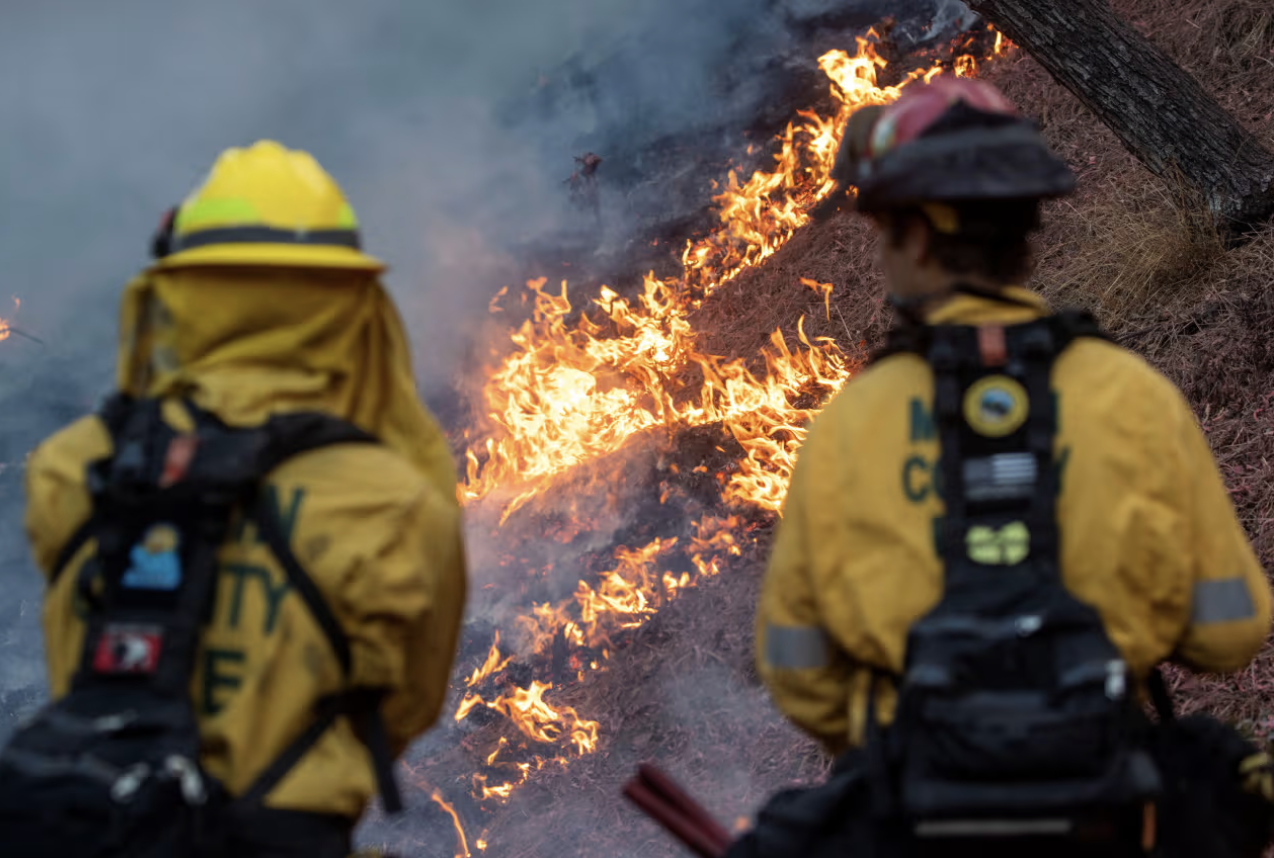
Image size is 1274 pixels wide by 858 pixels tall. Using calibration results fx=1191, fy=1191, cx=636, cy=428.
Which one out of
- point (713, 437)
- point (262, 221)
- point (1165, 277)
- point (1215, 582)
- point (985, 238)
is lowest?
point (713, 437)

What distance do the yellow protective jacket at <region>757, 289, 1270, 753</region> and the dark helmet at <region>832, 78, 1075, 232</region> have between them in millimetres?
199

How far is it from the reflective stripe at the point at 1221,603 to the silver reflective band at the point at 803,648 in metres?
0.62

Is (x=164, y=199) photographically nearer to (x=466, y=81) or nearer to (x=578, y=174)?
(x=466, y=81)

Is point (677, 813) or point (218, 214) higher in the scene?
point (218, 214)

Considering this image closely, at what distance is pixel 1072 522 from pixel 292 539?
1.26m

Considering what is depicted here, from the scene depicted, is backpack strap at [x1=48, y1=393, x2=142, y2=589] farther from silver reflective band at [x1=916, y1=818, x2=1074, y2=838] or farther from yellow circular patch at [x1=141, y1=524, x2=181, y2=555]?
silver reflective band at [x1=916, y1=818, x2=1074, y2=838]

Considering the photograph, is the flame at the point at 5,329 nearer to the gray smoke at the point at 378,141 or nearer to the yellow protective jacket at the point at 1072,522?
the gray smoke at the point at 378,141

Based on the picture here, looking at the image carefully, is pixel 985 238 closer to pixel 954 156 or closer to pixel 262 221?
pixel 954 156

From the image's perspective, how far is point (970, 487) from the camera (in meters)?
1.91

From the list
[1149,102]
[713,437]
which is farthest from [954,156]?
[713,437]

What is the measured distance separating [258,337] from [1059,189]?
1408 millimetres

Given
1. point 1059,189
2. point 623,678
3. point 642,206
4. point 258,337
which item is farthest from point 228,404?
point 642,206

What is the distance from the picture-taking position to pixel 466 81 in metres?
9.23

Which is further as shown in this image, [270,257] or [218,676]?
[270,257]
